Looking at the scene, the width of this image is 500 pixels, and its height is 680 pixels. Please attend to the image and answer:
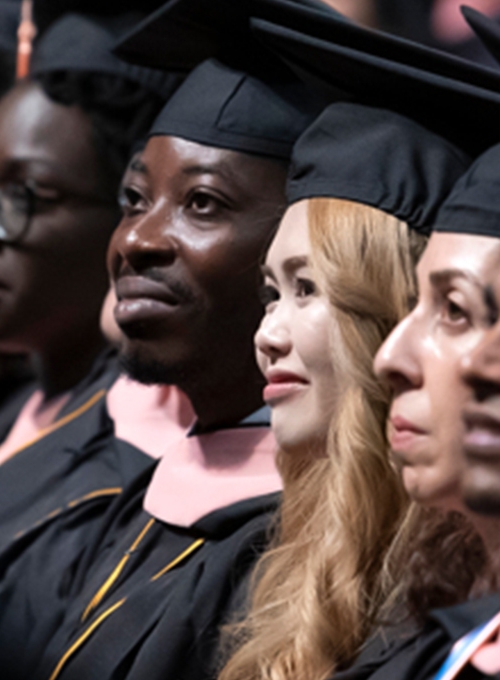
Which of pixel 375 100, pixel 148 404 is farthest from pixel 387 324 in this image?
pixel 148 404

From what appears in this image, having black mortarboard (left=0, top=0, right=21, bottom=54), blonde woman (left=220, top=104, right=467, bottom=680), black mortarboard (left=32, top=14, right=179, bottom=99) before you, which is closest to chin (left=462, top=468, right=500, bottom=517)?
blonde woman (left=220, top=104, right=467, bottom=680)

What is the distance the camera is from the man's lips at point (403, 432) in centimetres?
115

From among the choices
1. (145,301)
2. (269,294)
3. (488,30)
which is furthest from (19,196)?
(488,30)

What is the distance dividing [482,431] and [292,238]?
0.49 meters

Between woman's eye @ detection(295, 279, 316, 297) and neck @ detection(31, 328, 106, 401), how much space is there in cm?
126

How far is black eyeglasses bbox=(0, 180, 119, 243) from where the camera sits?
2543mm

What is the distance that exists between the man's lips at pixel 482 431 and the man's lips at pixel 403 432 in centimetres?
6

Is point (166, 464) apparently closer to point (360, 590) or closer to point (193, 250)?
point (193, 250)

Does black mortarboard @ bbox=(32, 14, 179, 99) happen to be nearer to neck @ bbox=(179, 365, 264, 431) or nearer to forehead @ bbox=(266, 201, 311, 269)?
neck @ bbox=(179, 365, 264, 431)

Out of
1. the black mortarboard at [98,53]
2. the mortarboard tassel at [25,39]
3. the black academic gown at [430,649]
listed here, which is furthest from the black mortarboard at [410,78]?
the mortarboard tassel at [25,39]

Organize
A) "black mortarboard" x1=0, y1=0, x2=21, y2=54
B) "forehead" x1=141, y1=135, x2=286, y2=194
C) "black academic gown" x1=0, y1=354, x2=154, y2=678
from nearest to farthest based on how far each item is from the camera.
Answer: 1. "forehead" x1=141, y1=135, x2=286, y2=194
2. "black academic gown" x1=0, y1=354, x2=154, y2=678
3. "black mortarboard" x1=0, y1=0, x2=21, y2=54

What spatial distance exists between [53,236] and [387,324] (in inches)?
51.4

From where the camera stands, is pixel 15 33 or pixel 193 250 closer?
pixel 193 250

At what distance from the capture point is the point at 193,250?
5.93 ft
